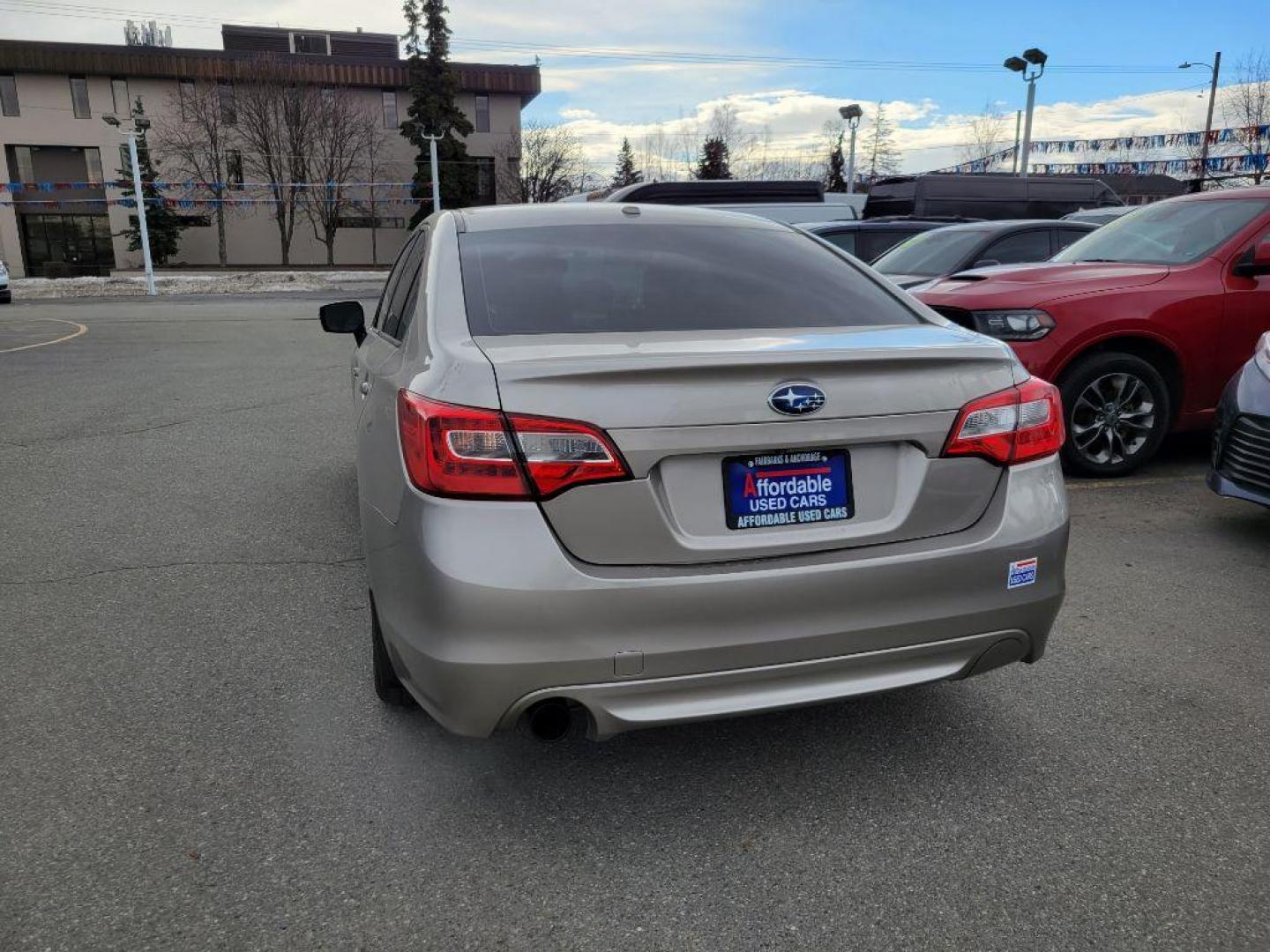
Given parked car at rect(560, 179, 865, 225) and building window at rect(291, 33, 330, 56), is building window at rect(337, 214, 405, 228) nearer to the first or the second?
building window at rect(291, 33, 330, 56)

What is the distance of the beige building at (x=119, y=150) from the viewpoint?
5059 centimetres

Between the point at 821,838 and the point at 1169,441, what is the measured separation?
621 centimetres

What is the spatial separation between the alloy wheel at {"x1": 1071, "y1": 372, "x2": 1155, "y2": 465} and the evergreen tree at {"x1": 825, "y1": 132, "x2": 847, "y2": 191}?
6175cm

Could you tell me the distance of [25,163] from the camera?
51500 mm

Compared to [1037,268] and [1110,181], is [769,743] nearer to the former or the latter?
[1037,268]

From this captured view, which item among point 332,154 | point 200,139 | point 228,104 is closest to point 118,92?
point 200,139

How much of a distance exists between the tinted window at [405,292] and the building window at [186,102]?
53387 mm

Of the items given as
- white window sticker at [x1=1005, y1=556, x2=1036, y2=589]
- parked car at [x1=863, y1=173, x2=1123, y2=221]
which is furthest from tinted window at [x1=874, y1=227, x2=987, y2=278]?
parked car at [x1=863, y1=173, x2=1123, y2=221]

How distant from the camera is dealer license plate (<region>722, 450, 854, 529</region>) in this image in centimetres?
238

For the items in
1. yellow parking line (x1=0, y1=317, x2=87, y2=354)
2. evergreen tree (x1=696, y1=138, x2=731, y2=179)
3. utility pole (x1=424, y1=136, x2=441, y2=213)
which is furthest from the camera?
evergreen tree (x1=696, y1=138, x2=731, y2=179)

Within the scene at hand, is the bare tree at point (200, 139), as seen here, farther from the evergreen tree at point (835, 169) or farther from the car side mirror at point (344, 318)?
the car side mirror at point (344, 318)

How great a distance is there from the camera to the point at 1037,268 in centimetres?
641

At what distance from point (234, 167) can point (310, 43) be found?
16.8 m

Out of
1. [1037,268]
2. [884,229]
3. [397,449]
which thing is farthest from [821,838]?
[884,229]
